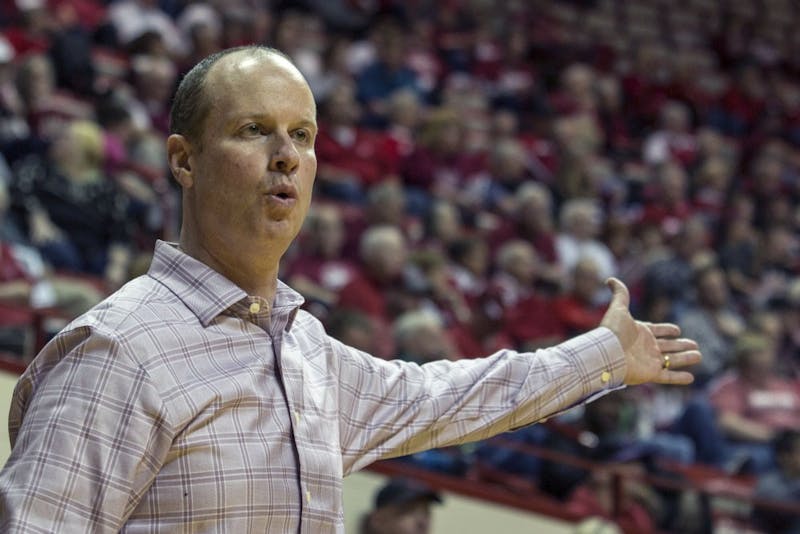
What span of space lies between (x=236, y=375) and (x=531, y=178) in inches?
256

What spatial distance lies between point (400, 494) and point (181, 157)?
2218 mm

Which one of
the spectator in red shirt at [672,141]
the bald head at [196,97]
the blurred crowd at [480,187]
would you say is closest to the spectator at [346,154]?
the blurred crowd at [480,187]

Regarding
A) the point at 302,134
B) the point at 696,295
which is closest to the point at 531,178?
the point at 696,295

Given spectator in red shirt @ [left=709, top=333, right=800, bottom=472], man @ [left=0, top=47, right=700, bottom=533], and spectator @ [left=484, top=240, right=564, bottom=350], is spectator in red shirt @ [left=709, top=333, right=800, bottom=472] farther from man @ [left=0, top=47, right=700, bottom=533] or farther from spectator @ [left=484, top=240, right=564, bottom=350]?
man @ [left=0, top=47, right=700, bottom=533]

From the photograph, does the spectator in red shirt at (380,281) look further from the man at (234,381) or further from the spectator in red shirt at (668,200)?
the man at (234,381)

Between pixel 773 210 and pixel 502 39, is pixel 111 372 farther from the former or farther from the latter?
pixel 502 39

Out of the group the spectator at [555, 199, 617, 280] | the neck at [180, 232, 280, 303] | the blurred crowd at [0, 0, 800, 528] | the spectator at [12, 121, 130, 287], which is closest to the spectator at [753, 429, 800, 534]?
the blurred crowd at [0, 0, 800, 528]

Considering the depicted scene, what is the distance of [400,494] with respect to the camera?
11.8 feet

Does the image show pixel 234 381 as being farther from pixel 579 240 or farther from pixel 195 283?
pixel 579 240

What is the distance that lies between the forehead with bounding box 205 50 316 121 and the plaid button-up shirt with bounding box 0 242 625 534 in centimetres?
18

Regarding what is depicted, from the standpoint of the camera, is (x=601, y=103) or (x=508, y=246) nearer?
(x=508, y=246)

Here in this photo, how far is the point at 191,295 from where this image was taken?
146cm

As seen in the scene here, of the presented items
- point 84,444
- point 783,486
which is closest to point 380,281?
point 783,486

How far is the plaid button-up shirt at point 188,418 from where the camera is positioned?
127 cm
